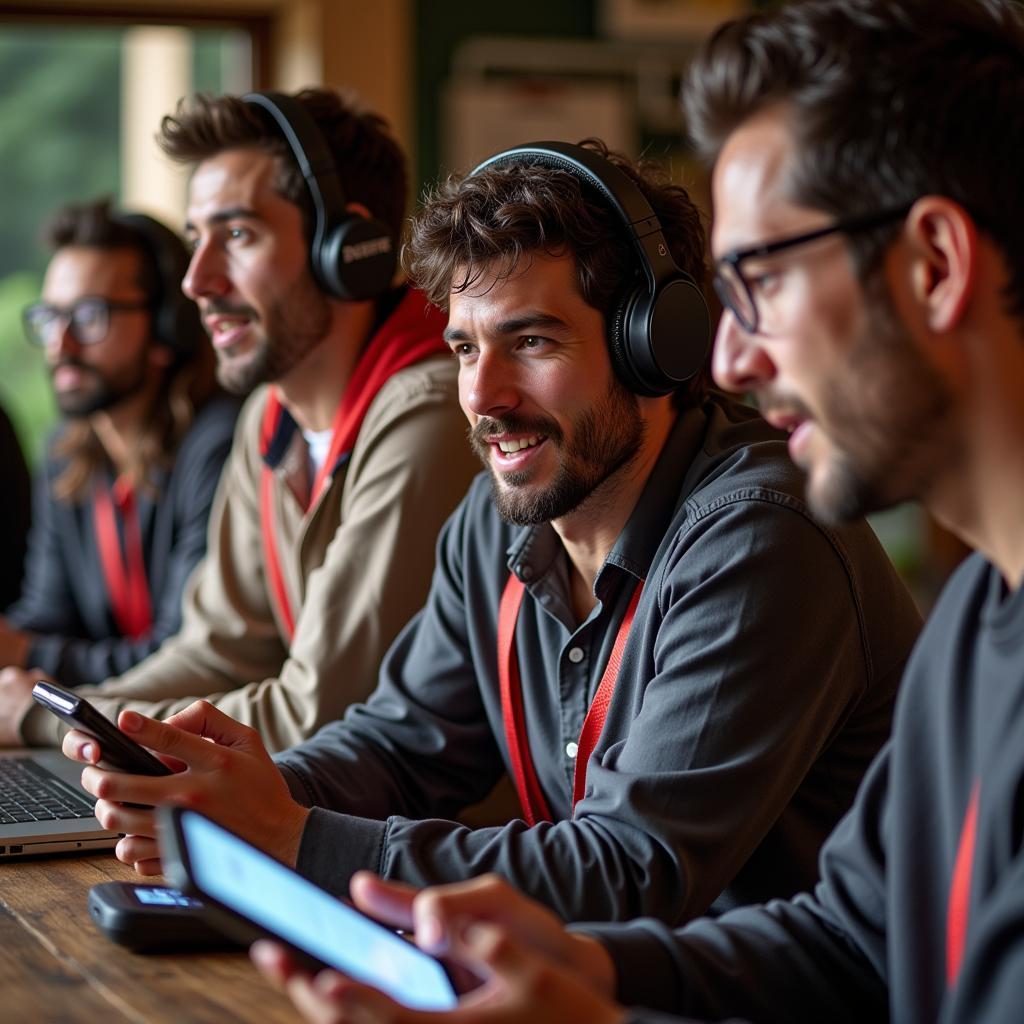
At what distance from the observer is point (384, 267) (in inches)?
83.8

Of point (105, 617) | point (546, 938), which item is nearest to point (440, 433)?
point (546, 938)

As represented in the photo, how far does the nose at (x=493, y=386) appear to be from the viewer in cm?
152

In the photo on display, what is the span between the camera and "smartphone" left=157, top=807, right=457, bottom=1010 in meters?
0.87

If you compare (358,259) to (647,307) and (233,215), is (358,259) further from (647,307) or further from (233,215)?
(647,307)

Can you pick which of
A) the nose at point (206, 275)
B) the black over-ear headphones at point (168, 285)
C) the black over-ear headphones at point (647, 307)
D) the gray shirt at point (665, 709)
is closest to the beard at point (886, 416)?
the gray shirt at point (665, 709)

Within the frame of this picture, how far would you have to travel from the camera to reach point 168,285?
3184mm

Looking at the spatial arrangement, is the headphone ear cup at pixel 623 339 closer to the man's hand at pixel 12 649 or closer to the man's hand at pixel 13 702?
the man's hand at pixel 13 702

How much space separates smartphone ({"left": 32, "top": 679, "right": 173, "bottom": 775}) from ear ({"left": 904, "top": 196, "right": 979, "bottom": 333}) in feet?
2.50

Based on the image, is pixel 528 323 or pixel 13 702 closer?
pixel 528 323

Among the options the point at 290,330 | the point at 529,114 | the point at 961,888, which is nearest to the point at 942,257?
the point at 961,888

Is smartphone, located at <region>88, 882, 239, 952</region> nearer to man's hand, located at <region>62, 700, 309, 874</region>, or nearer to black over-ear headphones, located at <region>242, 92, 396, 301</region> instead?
man's hand, located at <region>62, 700, 309, 874</region>

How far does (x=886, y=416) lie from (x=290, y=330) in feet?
4.67

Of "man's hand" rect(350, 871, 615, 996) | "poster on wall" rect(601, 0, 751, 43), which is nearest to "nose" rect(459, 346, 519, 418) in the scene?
"man's hand" rect(350, 871, 615, 996)

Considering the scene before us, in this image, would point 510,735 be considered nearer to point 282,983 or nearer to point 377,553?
point 377,553
